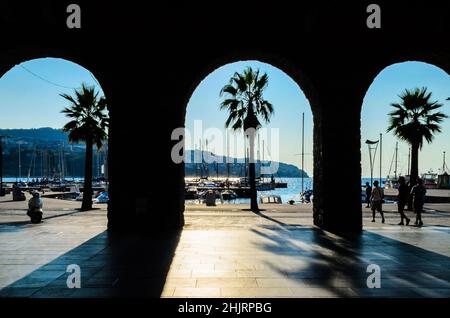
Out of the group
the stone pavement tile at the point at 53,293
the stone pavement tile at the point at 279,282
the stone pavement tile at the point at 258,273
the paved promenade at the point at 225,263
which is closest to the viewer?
the stone pavement tile at the point at 53,293

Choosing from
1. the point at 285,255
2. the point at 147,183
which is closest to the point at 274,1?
the point at 147,183

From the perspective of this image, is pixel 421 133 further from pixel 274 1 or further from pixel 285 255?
pixel 285 255

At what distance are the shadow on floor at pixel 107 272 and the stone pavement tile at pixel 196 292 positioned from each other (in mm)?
287

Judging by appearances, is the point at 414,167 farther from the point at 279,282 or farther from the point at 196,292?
the point at 196,292

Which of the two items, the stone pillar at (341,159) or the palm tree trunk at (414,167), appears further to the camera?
the palm tree trunk at (414,167)

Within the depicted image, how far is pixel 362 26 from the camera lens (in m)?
12.4

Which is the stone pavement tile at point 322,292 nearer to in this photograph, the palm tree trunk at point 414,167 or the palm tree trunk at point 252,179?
the palm tree trunk at point 252,179

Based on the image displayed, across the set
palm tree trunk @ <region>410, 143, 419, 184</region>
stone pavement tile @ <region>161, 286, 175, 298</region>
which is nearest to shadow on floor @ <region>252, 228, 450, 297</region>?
stone pavement tile @ <region>161, 286, 175, 298</region>

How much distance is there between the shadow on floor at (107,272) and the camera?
229 inches

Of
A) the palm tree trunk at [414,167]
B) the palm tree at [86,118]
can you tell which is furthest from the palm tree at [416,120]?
the palm tree at [86,118]

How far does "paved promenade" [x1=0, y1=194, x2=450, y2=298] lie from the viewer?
19.5ft

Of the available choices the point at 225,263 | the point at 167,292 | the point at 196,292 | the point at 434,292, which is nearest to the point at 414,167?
the point at 225,263

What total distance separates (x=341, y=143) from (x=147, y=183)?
6.15m
